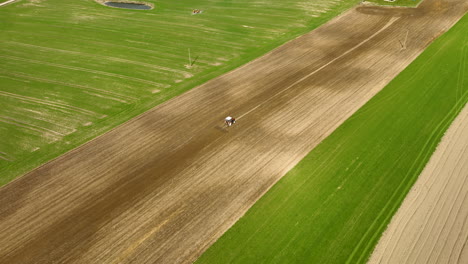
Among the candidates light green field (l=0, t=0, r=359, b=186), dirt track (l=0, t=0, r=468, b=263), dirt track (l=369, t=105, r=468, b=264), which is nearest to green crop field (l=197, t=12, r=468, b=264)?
dirt track (l=369, t=105, r=468, b=264)

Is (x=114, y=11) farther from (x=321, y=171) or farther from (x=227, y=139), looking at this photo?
(x=321, y=171)

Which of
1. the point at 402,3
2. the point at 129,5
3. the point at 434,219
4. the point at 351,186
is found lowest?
the point at 434,219

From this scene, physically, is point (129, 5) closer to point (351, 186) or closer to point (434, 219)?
point (351, 186)

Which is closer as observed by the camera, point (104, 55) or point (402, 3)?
point (104, 55)

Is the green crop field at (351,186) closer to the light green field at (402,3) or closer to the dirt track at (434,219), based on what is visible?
the dirt track at (434,219)

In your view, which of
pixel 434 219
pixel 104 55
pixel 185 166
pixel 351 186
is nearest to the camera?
pixel 434 219

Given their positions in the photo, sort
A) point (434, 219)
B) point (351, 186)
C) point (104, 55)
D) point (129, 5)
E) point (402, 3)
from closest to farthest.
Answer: point (434, 219), point (351, 186), point (104, 55), point (402, 3), point (129, 5)

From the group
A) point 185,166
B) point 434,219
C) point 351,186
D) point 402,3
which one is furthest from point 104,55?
point 402,3
